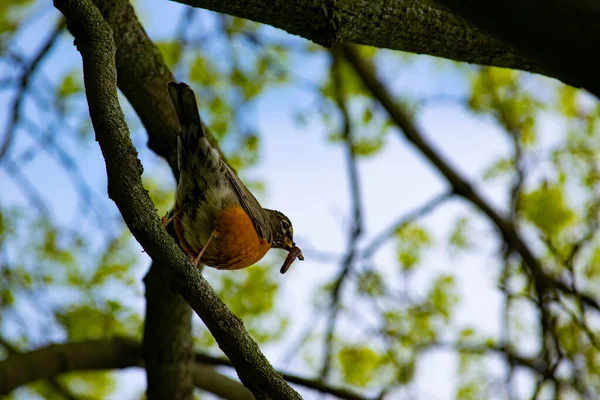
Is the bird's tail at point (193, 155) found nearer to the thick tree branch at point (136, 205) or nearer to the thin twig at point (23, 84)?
the thick tree branch at point (136, 205)

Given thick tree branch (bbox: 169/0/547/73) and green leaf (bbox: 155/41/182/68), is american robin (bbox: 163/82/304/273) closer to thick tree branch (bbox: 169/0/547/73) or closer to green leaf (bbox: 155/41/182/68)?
thick tree branch (bbox: 169/0/547/73)

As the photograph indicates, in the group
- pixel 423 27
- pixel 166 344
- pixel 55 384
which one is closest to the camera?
pixel 423 27

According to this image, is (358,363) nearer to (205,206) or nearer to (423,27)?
(205,206)

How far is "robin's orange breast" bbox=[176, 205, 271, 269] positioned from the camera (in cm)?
425

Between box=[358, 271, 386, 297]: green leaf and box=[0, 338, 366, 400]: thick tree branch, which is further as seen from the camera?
box=[358, 271, 386, 297]: green leaf

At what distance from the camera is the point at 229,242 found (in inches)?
168

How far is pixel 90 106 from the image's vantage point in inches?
104

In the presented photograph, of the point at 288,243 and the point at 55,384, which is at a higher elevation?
the point at 288,243

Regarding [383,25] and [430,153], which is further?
[430,153]

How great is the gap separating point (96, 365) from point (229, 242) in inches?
69.5

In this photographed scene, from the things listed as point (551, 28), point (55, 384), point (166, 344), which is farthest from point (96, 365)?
point (551, 28)

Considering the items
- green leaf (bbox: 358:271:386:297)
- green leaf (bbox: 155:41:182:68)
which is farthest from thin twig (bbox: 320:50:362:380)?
green leaf (bbox: 155:41:182:68)

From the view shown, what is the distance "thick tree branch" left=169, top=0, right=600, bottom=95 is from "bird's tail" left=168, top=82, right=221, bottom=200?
1039 mm

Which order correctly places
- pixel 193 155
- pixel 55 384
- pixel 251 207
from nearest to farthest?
pixel 193 155 < pixel 251 207 < pixel 55 384
